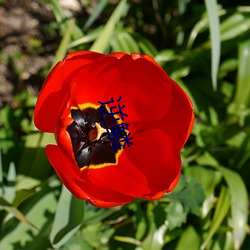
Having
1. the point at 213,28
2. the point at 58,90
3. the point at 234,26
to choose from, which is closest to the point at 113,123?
the point at 58,90

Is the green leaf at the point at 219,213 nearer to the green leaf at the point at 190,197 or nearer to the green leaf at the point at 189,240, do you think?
the green leaf at the point at 189,240

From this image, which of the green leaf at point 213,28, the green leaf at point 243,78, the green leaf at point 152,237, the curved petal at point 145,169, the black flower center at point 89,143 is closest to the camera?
the curved petal at point 145,169

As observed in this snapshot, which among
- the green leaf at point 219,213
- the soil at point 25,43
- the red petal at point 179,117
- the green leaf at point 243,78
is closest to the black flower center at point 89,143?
the red petal at point 179,117

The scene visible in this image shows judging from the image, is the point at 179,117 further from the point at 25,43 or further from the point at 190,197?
the point at 25,43

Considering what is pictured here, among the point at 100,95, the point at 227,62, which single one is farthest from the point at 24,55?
→ the point at 100,95

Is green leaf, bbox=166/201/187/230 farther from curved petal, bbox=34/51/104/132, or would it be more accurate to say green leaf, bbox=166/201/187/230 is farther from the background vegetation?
curved petal, bbox=34/51/104/132

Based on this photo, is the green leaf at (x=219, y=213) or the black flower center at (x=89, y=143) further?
the green leaf at (x=219, y=213)

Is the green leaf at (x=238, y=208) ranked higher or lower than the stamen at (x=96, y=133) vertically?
lower
